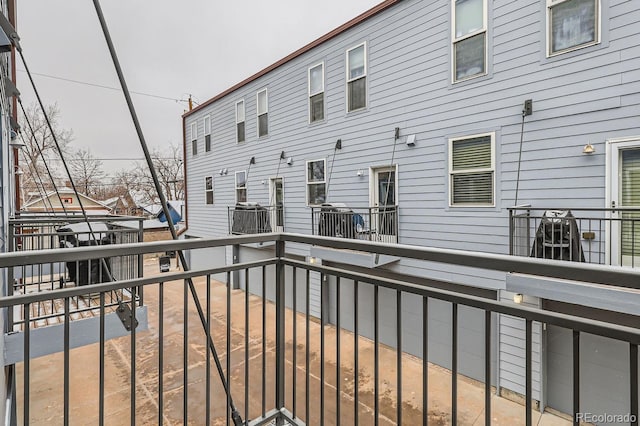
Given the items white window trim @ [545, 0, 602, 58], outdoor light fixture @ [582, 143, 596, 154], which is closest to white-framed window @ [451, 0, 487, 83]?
white window trim @ [545, 0, 602, 58]

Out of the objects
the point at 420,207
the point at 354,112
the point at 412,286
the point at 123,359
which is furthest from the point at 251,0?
the point at 412,286

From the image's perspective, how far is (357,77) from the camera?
6875mm

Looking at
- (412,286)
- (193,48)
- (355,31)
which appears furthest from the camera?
(193,48)

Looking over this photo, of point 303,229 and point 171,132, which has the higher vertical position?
point 171,132

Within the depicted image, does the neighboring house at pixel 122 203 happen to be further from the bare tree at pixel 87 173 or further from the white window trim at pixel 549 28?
the white window trim at pixel 549 28

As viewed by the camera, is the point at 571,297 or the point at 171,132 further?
the point at 171,132

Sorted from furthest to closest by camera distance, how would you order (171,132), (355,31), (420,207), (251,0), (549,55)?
1. (171,132)
2. (251,0)
3. (355,31)
4. (420,207)
5. (549,55)

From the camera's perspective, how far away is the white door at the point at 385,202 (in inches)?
247

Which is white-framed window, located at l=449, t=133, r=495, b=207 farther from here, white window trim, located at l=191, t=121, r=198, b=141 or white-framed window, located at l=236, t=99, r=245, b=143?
white window trim, located at l=191, t=121, r=198, b=141

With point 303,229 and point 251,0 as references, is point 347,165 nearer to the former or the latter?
point 303,229

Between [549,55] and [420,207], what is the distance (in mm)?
2730

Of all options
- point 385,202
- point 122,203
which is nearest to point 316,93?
point 385,202

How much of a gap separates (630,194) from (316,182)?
536cm

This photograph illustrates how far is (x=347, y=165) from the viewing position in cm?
714
